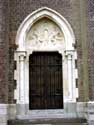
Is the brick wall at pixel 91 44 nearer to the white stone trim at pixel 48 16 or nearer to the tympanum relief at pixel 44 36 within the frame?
the white stone trim at pixel 48 16

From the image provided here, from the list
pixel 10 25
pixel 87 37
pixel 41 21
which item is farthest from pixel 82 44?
pixel 10 25

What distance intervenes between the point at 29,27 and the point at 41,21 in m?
0.56

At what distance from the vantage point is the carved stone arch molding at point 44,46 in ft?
36.6

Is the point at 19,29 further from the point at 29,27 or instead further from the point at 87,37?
the point at 87,37

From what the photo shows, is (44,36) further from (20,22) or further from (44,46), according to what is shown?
(20,22)

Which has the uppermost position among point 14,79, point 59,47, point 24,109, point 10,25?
point 10,25

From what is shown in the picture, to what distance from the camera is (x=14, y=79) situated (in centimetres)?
1113

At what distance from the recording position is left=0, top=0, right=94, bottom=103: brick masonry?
10.6 meters

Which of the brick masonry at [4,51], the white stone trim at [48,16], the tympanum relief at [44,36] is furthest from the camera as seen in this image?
the tympanum relief at [44,36]

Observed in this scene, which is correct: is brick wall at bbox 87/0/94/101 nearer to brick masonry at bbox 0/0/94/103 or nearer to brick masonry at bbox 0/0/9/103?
brick masonry at bbox 0/0/94/103

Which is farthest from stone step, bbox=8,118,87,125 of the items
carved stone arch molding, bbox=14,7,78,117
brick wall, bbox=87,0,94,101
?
brick wall, bbox=87,0,94,101

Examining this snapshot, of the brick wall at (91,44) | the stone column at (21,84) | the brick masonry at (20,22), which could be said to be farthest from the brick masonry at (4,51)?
the brick wall at (91,44)

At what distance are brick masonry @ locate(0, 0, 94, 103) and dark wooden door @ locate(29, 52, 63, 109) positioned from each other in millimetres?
706

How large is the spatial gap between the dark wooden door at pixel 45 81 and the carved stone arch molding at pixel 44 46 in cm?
19
